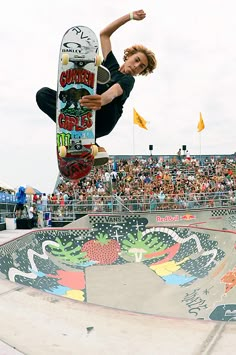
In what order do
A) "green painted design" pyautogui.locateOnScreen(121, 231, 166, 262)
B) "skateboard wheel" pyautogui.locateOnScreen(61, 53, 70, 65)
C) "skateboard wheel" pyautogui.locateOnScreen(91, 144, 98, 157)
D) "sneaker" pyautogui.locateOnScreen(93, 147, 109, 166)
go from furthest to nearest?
"green painted design" pyautogui.locateOnScreen(121, 231, 166, 262) → "sneaker" pyautogui.locateOnScreen(93, 147, 109, 166) → "skateboard wheel" pyautogui.locateOnScreen(91, 144, 98, 157) → "skateboard wheel" pyautogui.locateOnScreen(61, 53, 70, 65)

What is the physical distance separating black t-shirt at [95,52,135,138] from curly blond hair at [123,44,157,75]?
0.25 meters

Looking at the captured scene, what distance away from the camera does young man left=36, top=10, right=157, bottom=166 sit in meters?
5.18

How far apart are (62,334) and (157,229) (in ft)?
31.0

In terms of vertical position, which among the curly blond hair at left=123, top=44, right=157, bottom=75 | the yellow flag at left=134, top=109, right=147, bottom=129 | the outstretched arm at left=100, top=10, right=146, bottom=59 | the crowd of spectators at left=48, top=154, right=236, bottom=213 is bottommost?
the crowd of spectators at left=48, top=154, right=236, bottom=213

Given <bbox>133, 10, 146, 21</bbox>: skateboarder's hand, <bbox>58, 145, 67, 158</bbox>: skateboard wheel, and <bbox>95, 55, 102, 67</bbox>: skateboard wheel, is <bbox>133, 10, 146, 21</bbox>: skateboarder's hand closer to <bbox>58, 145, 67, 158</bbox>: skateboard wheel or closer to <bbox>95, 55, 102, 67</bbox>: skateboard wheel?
<bbox>95, 55, 102, 67</bbox>: skateboard wheel

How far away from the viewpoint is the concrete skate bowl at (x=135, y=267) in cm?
688

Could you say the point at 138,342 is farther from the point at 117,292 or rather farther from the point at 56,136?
the point at 117,292

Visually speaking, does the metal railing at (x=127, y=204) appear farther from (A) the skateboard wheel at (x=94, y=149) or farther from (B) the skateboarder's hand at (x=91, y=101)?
(B) the skateboarder's hand at (x=91, y=101)

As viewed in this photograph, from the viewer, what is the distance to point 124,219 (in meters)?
15.1

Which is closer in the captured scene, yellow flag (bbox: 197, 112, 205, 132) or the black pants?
the black pants

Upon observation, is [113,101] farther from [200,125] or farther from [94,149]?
[200,125]

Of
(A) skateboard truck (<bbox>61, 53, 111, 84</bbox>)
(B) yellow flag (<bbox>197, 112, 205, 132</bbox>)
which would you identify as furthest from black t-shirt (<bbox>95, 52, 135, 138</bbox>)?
(B) yellow flag (<bbox>197, 112, 205, 132</bbox>)

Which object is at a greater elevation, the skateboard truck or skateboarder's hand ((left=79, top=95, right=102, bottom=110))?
the skateboard truck

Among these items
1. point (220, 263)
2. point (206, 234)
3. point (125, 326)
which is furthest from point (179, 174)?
point (125, 326)
